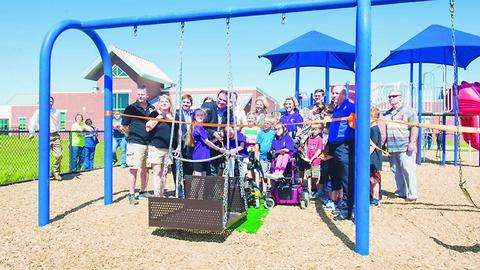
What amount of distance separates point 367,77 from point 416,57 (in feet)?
34.8

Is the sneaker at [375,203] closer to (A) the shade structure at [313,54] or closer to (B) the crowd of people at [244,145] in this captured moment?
(B) the crowd of people at [244,145]

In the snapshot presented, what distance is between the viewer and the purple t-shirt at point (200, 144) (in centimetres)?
583

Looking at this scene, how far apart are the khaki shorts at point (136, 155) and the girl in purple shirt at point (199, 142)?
748 mm

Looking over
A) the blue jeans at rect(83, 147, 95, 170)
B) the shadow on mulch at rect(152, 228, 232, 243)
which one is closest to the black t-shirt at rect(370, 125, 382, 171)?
the shadow on mulch at rect(152, 228, 232, 243)

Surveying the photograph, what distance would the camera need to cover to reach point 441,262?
139 inches

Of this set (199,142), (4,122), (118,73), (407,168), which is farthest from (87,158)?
(4,122)

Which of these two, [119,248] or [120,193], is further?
[120,193]

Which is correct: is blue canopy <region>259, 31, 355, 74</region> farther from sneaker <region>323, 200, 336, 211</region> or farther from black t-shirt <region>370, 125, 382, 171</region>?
sneaker <region>323, 200, 336, 211</region>

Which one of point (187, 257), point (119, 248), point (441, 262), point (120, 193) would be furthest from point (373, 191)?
point (120, 193)

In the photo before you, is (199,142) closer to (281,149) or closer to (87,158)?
(281,149)

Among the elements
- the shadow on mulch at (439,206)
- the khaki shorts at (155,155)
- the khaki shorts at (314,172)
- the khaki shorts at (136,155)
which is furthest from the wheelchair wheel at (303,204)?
the khaki shorts at (136,155)

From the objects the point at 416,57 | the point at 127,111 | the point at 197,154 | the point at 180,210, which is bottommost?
the point at 180,210

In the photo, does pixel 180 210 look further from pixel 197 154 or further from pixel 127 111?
pixel 127 111

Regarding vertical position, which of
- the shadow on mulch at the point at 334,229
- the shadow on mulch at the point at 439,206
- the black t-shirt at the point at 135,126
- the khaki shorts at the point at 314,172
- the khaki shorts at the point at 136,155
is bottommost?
the shadow on mulch at the point at 334,229
